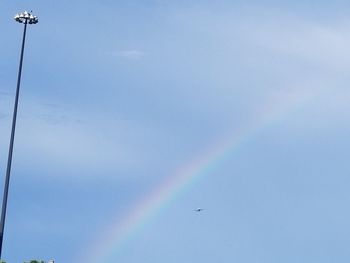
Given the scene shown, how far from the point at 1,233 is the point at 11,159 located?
874 cm

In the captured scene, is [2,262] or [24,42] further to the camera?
[24,42]

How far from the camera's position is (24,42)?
123500 millimetres

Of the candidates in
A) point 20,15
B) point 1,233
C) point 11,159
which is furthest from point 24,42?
point 1,233

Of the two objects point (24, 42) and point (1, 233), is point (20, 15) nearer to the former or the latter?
point (24, 42)

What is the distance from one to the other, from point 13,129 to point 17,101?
9.03 ft

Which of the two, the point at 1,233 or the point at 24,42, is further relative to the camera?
the point at 24,42

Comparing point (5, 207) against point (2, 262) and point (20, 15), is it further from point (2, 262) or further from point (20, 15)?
point (20, 15)

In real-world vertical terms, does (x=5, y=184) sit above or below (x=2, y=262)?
above

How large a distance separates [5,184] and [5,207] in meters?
3.14

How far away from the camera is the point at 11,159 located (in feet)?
390

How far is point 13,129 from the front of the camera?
12019 centimetres

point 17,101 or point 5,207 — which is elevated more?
point 17,101

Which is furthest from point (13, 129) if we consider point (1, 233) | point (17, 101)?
point (1, 233)

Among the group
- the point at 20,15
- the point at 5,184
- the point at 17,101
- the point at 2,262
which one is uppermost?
the point at 20,15
